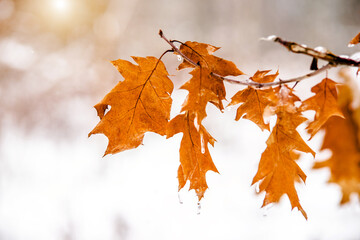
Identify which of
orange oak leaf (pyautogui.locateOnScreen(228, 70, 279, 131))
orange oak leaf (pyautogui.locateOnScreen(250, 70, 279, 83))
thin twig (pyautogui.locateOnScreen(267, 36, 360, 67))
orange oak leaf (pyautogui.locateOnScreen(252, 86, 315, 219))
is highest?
orange oak leaf (pyautogui.locateOnScreen(250, 70, 279, 83))

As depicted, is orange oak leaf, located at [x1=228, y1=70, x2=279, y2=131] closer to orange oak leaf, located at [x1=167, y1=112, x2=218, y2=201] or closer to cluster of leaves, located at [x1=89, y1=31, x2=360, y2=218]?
cluster of leaves, located at [x1=89, y1=31, x2=360, y2=218]

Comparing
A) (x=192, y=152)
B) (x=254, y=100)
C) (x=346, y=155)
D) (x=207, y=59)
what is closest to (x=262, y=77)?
(x=254, y=100)

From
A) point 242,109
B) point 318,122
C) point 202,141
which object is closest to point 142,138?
point 202,141

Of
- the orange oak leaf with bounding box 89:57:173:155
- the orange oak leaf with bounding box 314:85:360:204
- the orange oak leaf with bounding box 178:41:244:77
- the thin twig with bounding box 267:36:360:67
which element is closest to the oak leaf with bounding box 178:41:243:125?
the orange oak leaf with bounding box 178:41:244:77

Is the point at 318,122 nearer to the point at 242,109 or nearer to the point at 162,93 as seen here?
the point at 242,109

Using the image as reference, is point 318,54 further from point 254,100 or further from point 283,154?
point 283,154

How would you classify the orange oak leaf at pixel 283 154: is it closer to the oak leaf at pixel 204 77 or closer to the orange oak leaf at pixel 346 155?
the oak leaf at pixel 204 77

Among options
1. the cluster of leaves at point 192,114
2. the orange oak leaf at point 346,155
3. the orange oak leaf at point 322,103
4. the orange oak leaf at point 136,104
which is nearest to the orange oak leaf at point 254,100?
the cluster of leaves at point 192,114
